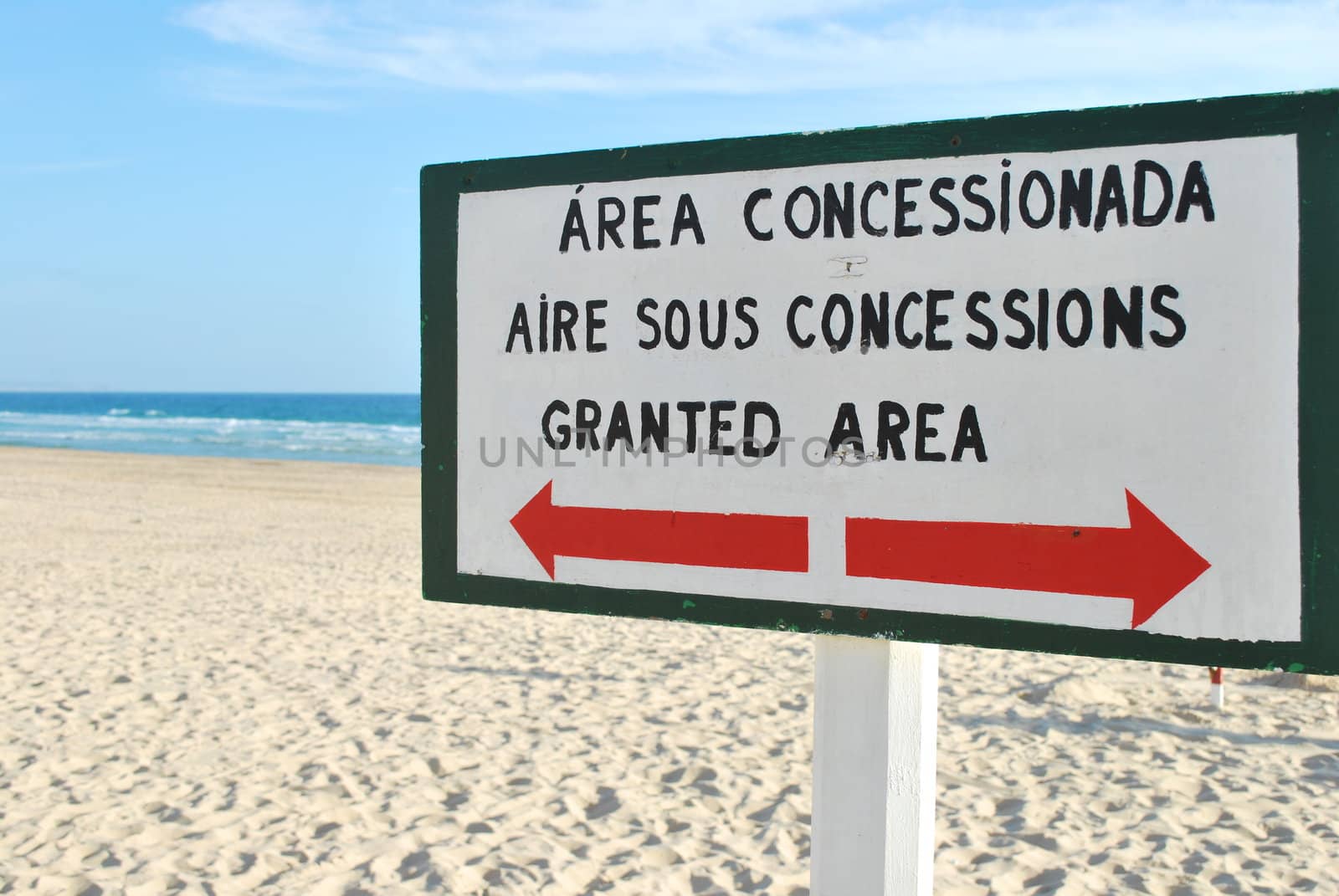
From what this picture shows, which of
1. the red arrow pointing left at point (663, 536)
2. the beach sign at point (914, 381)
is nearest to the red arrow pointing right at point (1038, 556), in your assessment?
the beach sign at point (914, 381)

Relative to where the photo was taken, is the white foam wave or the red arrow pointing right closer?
the red arrow pointing right

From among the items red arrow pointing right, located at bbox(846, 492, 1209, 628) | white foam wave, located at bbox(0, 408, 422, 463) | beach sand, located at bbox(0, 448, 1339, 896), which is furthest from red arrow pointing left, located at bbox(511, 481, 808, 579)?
white foam wave, located at bbox(0, 408, 422, 463)

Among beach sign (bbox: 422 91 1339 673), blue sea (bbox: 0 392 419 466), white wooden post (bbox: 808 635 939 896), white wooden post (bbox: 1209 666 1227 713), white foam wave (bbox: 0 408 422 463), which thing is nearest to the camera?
beach sign (bbox: 422 91 1339 673)

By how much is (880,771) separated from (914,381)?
572mm

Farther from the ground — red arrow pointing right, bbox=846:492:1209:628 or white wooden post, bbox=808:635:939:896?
red arrow pointing right, bbox=846:492:1209:628

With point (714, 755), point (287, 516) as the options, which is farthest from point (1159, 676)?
point (287, 516)

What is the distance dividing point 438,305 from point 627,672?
5125 mm

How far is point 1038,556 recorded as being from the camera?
1352mm

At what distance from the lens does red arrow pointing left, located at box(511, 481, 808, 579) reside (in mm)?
1487

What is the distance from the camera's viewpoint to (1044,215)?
137 centimetres

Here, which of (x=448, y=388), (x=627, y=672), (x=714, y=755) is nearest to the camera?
(x=448, y=388)

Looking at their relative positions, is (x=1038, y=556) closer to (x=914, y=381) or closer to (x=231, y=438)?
(x=914, y=381)

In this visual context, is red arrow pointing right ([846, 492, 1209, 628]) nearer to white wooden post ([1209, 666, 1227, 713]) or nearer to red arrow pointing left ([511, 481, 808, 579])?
red arrow pointing left ([511, 481, 808, 579])

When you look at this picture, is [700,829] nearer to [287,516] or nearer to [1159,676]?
[1159,676]
